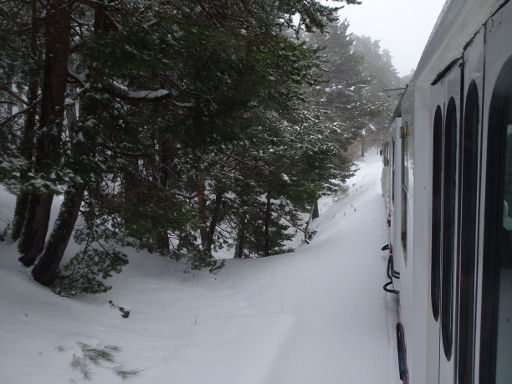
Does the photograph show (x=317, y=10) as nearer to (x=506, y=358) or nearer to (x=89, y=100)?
(x=89, y=100)

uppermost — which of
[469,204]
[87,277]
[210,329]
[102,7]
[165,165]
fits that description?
[102,7]

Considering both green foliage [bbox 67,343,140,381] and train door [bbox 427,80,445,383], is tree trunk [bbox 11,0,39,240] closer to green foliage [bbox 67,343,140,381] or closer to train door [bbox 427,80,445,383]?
green foliage [bbox 67,343,140,381]

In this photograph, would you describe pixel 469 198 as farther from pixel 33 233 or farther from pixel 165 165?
pixel 33 233

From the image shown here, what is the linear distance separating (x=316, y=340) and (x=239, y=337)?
43.2 inches

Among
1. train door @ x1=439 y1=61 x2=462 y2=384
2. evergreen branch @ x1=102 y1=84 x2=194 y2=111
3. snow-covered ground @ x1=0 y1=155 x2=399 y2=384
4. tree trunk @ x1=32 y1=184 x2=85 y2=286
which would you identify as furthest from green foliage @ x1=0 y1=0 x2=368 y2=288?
train door @ x1=439 y1=61 x2=462 y2=384

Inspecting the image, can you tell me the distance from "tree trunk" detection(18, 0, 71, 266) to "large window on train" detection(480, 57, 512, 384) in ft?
14.7

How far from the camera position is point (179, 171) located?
7977mm

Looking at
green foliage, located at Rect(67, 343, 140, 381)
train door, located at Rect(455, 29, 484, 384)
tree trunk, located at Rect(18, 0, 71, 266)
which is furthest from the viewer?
tree trunk, located at Rect(18, 0, 71, 266)

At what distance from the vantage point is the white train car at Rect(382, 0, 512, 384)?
98 centimetres

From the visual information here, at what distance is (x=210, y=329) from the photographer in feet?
17.8

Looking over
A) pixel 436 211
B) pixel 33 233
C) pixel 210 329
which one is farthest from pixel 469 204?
pixel 33 233

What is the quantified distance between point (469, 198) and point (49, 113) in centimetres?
645

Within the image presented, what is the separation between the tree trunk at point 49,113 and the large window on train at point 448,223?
4247mm

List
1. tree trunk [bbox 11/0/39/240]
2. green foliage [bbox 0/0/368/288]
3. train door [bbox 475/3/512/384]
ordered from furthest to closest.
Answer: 1. tree trunk [bbox 11/0/39/240]
2. green foliage [bbox 0/0/368/288]
3. train door [bbox 475/3/512/384]
